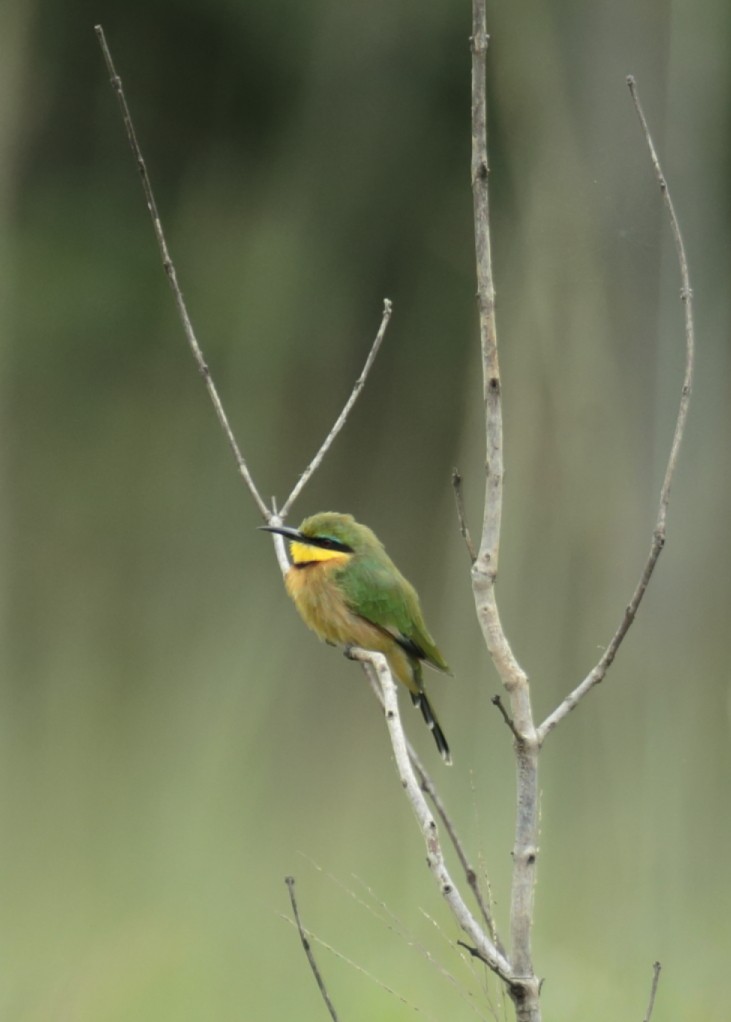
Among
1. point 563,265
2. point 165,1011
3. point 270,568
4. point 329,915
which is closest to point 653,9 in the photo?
point 563,265

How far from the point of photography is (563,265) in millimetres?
2439

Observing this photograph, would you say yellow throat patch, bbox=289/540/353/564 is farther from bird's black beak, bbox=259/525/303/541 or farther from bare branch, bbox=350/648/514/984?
bare branch, bbox=350/648/514/984

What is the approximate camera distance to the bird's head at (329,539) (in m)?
1.51

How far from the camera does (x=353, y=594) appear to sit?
5.01 feet

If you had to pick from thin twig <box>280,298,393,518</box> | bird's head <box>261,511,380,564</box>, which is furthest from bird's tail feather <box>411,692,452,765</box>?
thin twig <box>280,298,393,518</box>

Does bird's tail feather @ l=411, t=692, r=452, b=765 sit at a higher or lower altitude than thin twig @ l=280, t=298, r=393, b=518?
lower

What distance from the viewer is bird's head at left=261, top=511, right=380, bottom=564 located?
1.51 meters

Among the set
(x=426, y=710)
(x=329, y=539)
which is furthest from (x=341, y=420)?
(x=426, y=710)

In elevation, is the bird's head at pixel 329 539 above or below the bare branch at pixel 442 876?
above

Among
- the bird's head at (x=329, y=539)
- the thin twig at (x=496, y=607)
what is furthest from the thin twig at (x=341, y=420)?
the bird's head at (x=329, y=539)

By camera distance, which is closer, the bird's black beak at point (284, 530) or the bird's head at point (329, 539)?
the bird's black beak at point (284, 530)

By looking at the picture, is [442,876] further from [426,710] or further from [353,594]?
[426,710]

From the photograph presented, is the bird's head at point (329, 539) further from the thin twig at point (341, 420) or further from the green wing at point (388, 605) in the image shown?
the thin twig at point (341, 420)

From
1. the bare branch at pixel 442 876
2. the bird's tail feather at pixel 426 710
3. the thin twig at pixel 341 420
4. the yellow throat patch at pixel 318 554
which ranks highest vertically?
the thin twig at pixel 341 420
